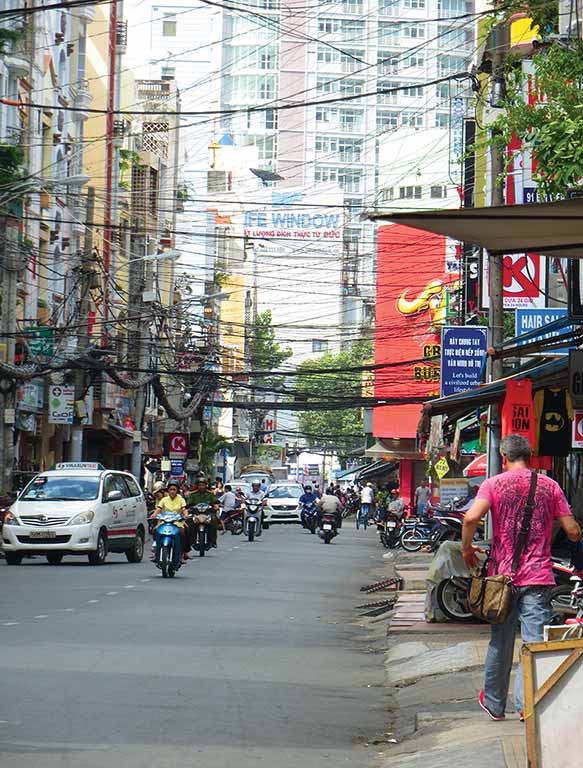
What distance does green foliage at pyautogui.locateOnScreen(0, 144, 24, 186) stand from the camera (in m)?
34.9

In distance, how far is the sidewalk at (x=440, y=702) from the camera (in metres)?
9.05

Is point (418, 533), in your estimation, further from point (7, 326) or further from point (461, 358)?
point (461, 358)

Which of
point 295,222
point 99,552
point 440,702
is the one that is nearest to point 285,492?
point 99,552

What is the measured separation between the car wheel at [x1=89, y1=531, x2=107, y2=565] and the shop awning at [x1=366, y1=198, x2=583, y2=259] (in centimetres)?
1990

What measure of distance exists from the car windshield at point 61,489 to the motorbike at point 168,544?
390 cm

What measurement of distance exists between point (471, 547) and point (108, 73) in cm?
6127

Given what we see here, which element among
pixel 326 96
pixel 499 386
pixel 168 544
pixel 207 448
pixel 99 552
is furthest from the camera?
pixel 326 96

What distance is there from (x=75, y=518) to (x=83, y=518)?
148mm

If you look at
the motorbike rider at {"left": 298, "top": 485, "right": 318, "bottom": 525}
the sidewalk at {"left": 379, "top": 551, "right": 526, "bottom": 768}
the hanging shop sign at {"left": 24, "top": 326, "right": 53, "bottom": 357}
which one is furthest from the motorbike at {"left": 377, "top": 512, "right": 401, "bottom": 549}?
the sidewalk at {"left": 379, "top": 551, "right": 526, "bottom": 768}

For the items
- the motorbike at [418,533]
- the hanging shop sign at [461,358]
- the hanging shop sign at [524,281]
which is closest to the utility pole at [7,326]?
the motorbike at [418,533]

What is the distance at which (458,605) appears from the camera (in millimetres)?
18328

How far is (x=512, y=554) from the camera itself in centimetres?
1001

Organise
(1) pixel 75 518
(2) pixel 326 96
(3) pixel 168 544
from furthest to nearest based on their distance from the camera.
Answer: (2) pixel 326 96, (1) pixel 75 518, (3) pixel 168 544

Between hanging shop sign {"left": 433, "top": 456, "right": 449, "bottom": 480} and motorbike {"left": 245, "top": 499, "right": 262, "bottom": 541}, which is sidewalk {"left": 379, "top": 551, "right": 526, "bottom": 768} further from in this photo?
motorbike {"left": 245, "top": 499, "right": 262, "bottom": 541}
